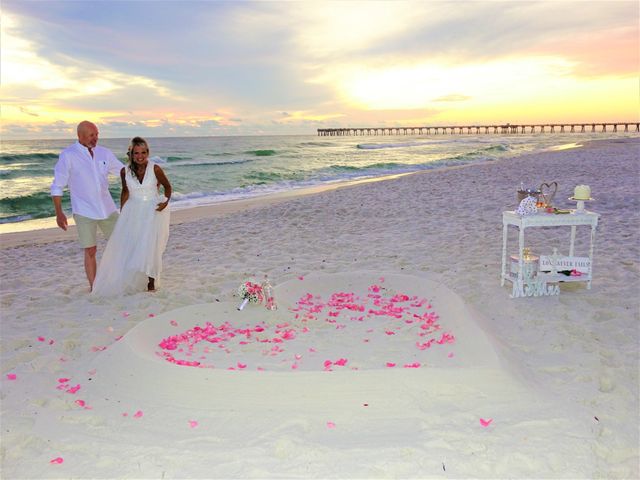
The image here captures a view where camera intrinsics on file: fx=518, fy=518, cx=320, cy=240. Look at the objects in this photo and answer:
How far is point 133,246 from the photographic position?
20.9ft

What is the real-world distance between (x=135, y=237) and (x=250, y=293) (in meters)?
1.89

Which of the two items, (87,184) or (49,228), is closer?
(87,184)

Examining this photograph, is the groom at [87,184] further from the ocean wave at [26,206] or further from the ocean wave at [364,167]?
the ocean wave at [364,167]

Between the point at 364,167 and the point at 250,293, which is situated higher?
the point at 250,293

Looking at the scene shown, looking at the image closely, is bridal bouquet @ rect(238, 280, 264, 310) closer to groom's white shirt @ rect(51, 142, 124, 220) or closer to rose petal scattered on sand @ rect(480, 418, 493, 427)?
groom's white shirt @ rect(51, 142, 124, 220)

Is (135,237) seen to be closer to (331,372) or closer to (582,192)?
(331,372)

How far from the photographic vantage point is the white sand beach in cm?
304

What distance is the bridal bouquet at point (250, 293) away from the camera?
5.39 metres

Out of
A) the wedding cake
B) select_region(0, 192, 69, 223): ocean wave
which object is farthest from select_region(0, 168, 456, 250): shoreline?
the wedding cake

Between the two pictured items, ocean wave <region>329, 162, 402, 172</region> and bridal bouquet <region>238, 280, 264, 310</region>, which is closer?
bridal bouquet <region>238, 280, 264, 310</region>

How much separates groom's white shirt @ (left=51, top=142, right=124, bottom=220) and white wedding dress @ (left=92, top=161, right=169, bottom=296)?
0.82ft

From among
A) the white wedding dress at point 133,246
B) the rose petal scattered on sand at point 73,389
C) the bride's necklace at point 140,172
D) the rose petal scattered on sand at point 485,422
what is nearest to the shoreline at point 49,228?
the white wedding dress at point 133,246

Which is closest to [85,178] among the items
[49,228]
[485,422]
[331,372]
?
[331,372]

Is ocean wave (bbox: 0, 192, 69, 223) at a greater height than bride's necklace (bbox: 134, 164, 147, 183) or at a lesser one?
lesser
